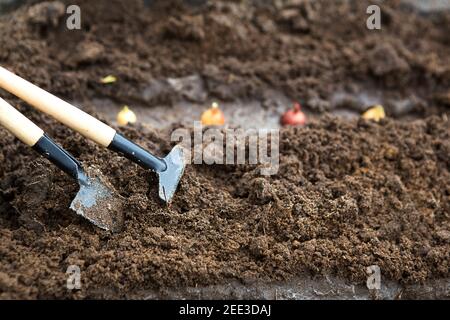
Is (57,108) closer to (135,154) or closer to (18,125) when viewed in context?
(18,125)

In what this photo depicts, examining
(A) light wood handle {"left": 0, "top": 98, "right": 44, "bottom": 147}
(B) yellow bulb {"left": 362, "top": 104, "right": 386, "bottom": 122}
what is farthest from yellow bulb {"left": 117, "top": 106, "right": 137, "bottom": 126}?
(B) yellow bulb {"left": 362, "top": 104, "right": 386, "bottom": 122}

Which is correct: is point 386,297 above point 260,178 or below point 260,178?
below

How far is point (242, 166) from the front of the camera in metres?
2.74

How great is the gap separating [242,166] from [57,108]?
2.62 ft

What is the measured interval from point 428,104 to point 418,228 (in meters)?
1.30

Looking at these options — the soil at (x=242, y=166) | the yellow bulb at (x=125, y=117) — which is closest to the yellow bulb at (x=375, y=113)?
the soil at (x=242, y=166)

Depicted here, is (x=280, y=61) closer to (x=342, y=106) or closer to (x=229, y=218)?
(x=342, y=106)

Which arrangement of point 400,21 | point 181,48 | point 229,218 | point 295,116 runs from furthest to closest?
point 400,21 → point 181,48 → point 295,116 → point 229,218

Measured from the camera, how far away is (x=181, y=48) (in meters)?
3.66

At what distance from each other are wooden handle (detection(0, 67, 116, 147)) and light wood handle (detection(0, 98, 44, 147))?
0.09m

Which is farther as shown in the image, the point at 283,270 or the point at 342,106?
the point at 342,106

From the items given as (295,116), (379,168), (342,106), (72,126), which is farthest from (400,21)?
(72,126)

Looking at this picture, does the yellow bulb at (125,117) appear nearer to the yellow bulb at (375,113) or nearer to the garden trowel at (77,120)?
the garden trowel at (77,120)

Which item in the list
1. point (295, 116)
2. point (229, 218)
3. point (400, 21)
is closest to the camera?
point (229, 218)
